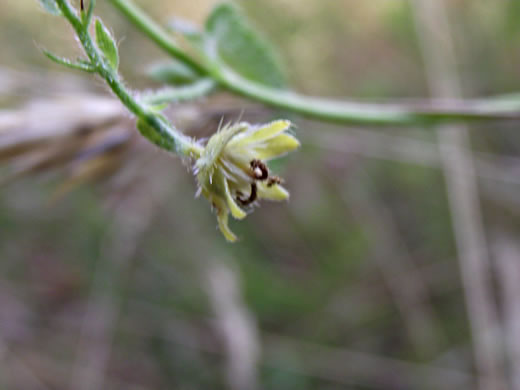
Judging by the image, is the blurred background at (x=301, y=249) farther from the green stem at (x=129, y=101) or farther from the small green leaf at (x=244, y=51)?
the green stem at (x=129, y=101)

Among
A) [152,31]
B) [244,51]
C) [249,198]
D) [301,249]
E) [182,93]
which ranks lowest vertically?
[249,198]

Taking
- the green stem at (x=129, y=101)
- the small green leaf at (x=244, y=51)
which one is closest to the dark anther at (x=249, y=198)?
the green stem at (x=129, y=101)

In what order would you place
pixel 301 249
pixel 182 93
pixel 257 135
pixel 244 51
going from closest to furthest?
pixel 257 135
pixel 182 93
pixel 244 51
pixel 301 249

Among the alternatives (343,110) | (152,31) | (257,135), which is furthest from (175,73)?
(257,135)

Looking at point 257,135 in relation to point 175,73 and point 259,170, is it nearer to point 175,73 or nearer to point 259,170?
point 259,170

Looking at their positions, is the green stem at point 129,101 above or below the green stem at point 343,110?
below

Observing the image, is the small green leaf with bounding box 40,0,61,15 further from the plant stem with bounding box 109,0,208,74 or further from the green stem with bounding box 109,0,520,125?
the green stem with bounding box 109,0,520,125
